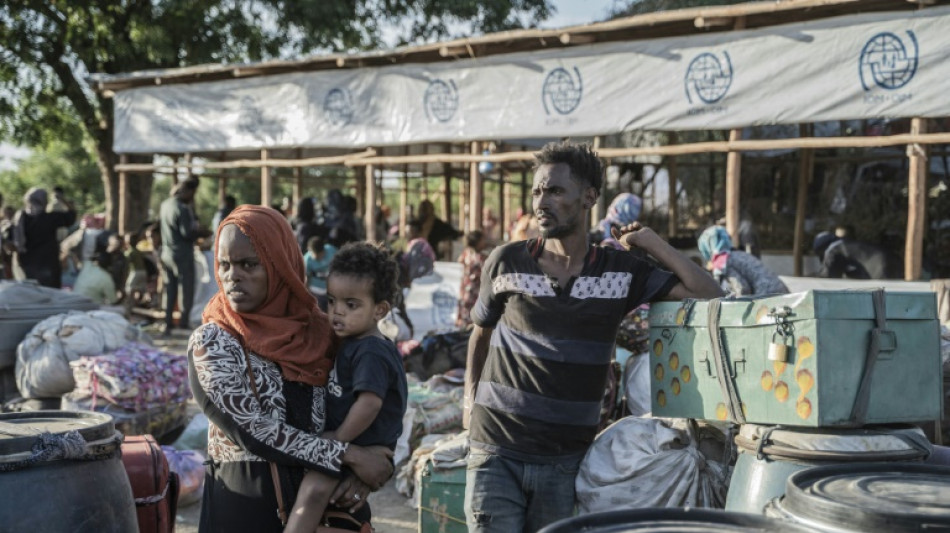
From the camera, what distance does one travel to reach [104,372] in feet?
20.2

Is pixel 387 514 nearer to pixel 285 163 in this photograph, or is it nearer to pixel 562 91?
pixel 562 91

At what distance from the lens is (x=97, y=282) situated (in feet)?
42.7

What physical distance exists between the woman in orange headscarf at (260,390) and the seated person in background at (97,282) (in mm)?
11181

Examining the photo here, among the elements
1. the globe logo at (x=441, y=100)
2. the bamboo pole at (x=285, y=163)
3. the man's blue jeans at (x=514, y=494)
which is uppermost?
the globe logo at (x=441, y=100)

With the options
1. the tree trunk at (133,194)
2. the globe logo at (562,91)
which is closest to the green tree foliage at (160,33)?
the tree trunk at (133,194)

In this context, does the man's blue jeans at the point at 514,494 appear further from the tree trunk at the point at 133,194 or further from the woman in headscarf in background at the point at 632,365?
the tree trunk at the point at 133,194

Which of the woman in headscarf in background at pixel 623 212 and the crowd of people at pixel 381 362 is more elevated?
the woman in headscarf in background at pixel 623 212

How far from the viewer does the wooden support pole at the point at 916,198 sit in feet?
26.1

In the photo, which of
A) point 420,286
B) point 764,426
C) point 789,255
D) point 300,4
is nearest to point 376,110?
point 420,286

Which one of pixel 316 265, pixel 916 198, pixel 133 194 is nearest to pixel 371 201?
pixel 316 265

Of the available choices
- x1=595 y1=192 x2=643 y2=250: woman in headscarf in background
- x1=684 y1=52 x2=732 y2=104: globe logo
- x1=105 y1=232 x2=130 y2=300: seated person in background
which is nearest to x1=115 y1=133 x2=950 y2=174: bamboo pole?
x1=684 y1=52 x2=732 y2=104: globe logo

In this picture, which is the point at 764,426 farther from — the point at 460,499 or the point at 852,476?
the point at 460,499

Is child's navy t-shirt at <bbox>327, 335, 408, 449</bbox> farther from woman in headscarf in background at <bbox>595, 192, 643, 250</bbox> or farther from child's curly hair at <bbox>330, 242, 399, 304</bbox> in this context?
woman in headscarf in background at <bbox>595, 192, 643, 250</bbox>

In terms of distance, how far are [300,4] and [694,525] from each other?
57.2 feet
